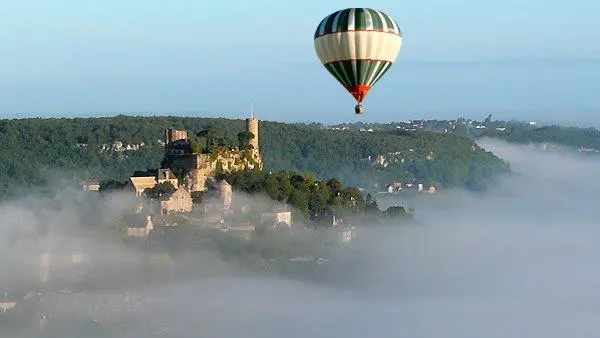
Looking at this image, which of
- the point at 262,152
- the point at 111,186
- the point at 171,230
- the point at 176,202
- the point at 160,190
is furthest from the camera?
the point at 262,152

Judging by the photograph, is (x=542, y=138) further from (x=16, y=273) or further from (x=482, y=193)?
(x=16, y=273)

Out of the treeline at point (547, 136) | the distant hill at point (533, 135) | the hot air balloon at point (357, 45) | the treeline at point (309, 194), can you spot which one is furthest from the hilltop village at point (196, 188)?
the treeline at point (547, 136)

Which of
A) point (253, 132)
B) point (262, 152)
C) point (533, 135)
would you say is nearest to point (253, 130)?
point (253, 132)

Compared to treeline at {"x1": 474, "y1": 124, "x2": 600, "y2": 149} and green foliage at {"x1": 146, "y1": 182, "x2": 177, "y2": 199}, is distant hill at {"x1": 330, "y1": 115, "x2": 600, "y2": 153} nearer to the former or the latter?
treeline at {"x1": 474, "y1": 124, "x2": 600, "y2": 149}

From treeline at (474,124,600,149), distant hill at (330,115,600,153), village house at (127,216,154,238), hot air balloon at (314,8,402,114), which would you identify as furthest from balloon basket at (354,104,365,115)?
treeline at (474,124,600,149)

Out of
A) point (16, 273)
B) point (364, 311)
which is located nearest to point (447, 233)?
point (364, 311)

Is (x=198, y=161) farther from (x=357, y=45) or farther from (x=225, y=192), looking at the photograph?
(x=357, y=45)

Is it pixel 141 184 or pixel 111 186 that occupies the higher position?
pixel 141 184
